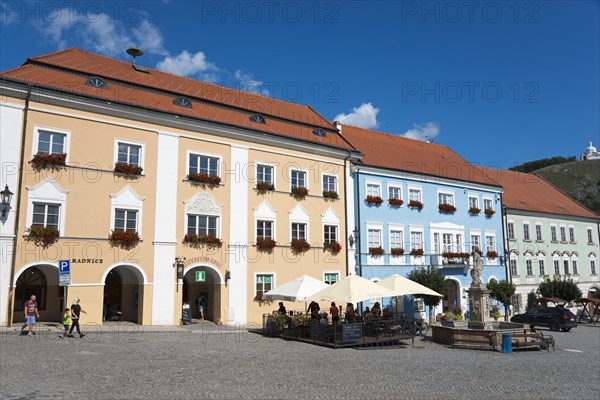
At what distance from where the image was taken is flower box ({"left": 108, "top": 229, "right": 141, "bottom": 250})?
→ 2155cm

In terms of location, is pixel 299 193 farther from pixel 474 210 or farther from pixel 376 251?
pixel 474 210

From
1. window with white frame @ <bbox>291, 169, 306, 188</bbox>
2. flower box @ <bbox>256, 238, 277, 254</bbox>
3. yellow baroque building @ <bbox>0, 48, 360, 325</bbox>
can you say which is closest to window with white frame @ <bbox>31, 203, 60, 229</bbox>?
yellow baroque building @ <bbox>0, 48, 360, 325</bbox>

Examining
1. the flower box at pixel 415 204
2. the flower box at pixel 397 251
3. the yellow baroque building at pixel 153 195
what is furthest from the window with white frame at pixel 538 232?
the yellow baroque building at pixel 153 195

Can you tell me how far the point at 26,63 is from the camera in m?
22.2

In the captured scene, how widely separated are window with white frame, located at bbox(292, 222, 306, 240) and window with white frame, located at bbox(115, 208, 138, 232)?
8.39 meters

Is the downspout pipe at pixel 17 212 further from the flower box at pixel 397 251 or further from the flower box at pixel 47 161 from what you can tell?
the flower box at pixel 397 251

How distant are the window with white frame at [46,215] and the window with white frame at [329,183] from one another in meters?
13.9

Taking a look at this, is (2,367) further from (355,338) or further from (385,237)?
(385,237)

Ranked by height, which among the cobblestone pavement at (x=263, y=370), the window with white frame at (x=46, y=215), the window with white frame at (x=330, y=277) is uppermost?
the window with white frame at (x=46, y=215)

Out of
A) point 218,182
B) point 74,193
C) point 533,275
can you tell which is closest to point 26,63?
point 74,193

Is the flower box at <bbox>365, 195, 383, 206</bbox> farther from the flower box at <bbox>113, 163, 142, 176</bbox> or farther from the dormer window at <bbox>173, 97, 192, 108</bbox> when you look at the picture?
the flower box at <bbox>113, 163, 142, 176</bbox>

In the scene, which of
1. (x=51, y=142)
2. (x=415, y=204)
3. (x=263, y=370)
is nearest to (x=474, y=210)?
(x=415, y=204)

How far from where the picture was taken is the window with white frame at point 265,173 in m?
26.7

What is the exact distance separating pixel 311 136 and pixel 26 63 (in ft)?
47.8
